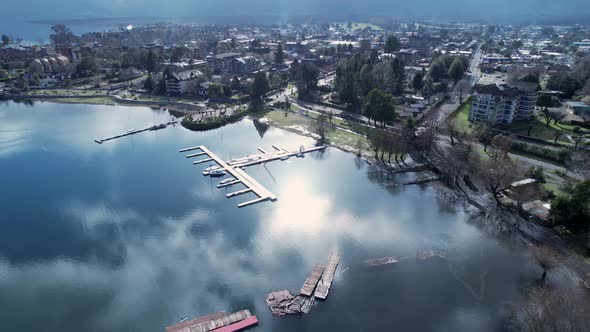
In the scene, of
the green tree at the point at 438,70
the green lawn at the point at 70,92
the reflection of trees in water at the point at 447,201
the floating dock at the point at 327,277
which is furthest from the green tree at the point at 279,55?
the floating dock at the point at 327,277

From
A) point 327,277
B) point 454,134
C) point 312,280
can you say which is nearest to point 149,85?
point 454,134

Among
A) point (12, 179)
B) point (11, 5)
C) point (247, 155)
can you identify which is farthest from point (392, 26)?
point (11, 5)

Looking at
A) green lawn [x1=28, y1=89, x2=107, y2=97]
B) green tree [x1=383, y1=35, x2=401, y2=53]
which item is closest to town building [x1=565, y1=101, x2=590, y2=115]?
green tree [x1=383, y1=35, x2=401, y2=53]

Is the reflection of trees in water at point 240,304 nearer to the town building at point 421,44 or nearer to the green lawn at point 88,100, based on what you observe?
the green lawn at point 88,100

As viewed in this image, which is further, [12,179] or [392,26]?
[392,26]

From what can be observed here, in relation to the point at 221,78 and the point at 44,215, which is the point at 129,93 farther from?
the point at 44,215

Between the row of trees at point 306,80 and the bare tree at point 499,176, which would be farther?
the row of trees at point 306,80
